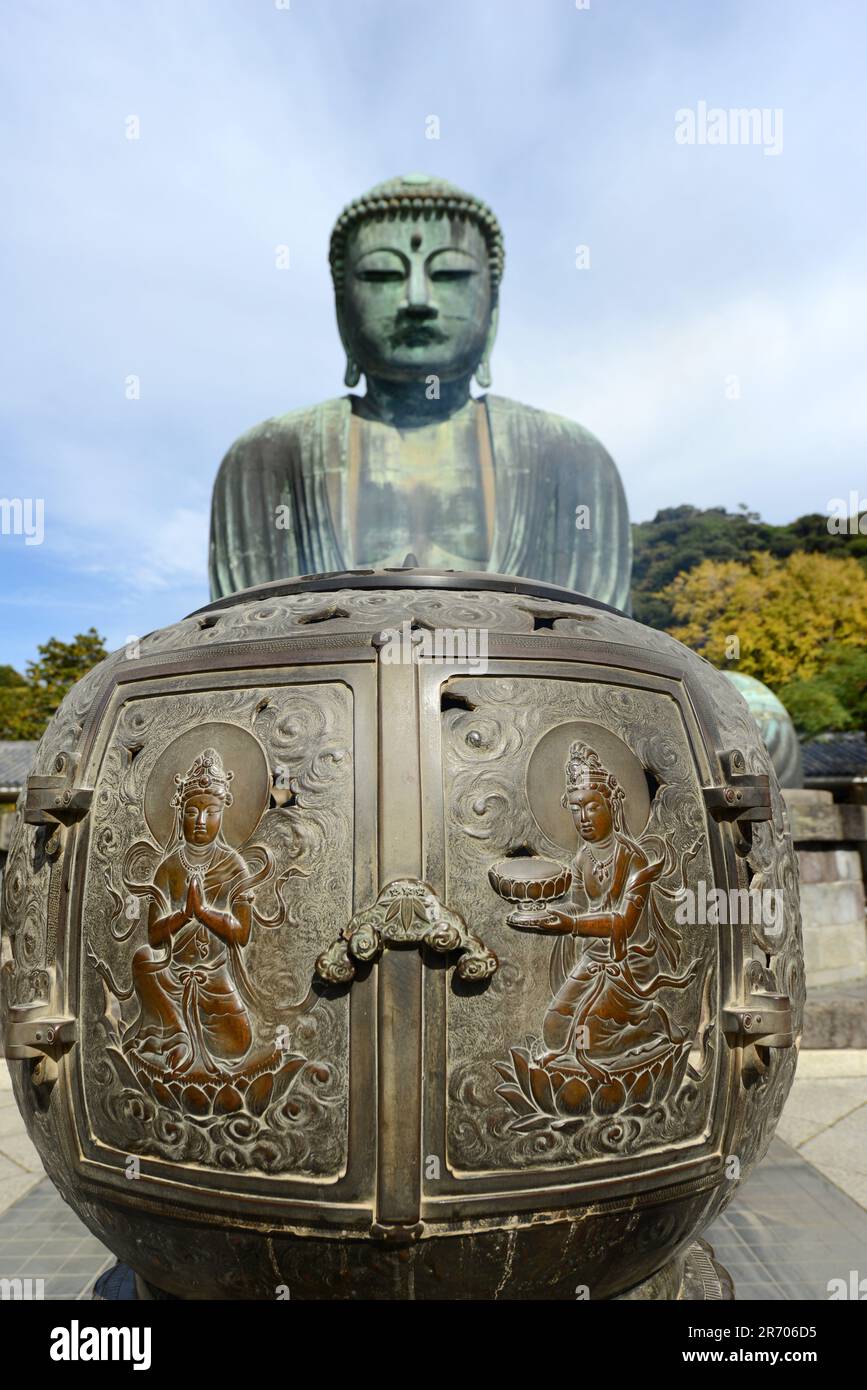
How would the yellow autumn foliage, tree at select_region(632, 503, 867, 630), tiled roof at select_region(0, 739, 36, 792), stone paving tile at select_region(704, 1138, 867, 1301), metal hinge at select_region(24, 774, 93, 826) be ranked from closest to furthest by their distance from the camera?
metal hinge at select_region(24, 774, 93, 826) < stone paving tile at select_region(704, 1138, 867, 1301) < tiled roof at select_region(0, 739, 36, 792) < the yellow autumn foliage < tree at select_region(632, 503, 867, 630)

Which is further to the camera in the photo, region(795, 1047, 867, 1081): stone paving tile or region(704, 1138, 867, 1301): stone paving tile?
region(795, 1047, 867, 1081): stone paving tile

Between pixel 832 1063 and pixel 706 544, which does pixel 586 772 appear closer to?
pixel 832 1063

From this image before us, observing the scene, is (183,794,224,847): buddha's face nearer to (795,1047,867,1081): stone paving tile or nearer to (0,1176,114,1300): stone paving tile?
(0,1176,114,1300): stone paving tile

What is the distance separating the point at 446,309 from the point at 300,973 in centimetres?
420

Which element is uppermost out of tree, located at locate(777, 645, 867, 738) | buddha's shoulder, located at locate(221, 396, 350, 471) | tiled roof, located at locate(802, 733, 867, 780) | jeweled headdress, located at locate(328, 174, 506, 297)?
jeweled headdress, located at locate(328, 174, 506, 297)

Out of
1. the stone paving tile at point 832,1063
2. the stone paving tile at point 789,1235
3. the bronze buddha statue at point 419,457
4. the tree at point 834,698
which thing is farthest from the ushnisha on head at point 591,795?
the tree at point 834,698

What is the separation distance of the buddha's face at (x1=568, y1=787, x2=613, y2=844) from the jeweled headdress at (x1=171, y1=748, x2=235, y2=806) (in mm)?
725

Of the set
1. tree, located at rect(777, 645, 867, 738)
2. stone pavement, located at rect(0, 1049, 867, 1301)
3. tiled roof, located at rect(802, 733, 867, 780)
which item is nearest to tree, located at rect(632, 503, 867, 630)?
tiled roof, located at rect(802, 733, 867, 780)

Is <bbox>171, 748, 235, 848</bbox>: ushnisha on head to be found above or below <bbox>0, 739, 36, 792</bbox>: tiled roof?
below

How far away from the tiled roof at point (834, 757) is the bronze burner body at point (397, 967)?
1653 cm

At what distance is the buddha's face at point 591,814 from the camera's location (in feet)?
6.02

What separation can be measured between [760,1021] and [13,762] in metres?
19.8

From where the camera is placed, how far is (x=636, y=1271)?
1.98 metres

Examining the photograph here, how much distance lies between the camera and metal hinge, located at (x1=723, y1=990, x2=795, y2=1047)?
191cm
